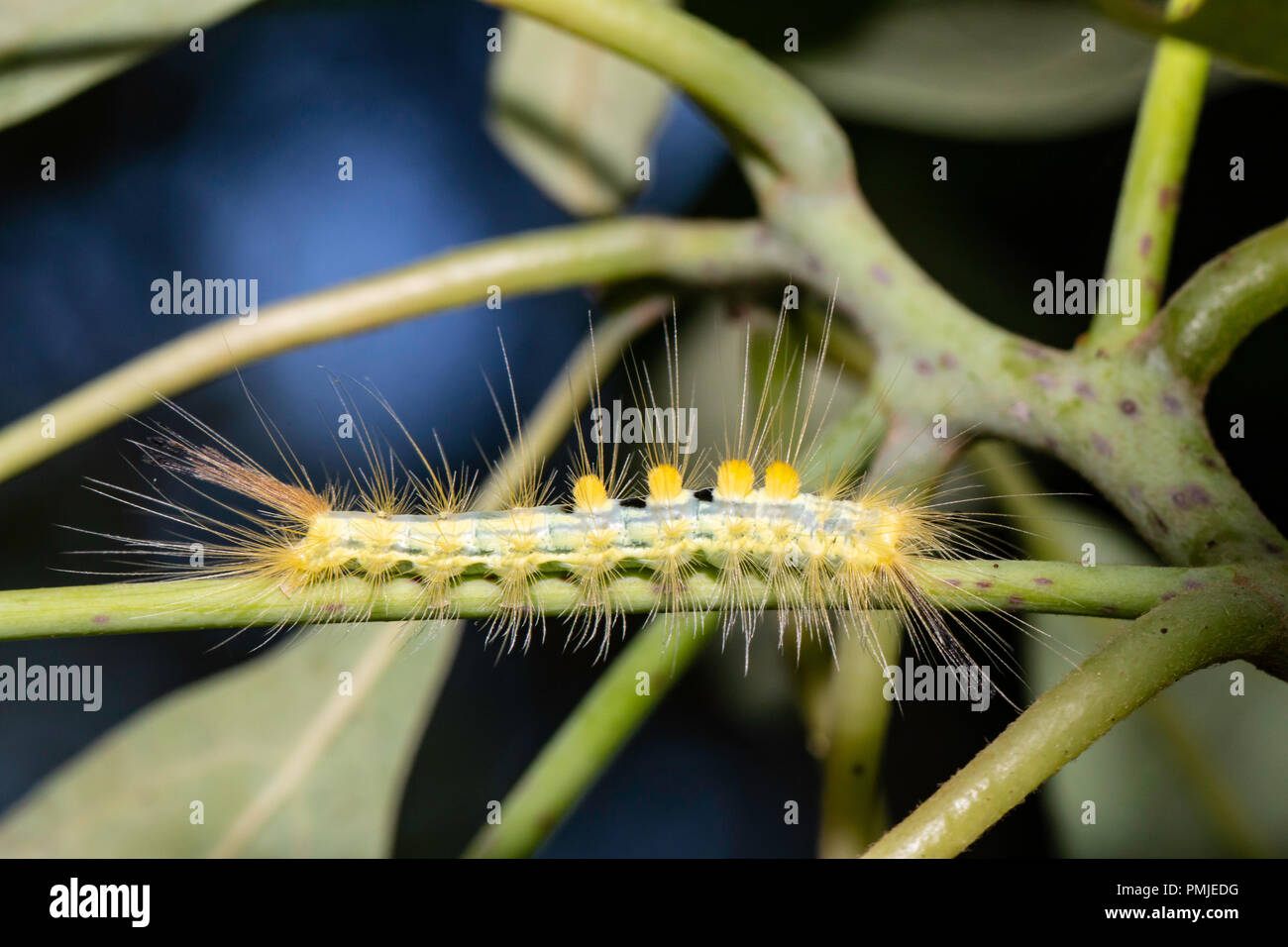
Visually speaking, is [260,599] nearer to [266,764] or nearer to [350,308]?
[350,308]

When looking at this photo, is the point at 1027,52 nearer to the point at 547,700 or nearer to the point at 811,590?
the point at 811,590

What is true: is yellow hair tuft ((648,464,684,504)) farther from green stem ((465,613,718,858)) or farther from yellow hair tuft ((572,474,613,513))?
green stem ((465,613,718,858))

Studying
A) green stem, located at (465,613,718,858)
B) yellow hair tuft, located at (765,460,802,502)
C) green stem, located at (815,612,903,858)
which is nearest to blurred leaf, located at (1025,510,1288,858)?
green stem, located at (815,612,903,858)

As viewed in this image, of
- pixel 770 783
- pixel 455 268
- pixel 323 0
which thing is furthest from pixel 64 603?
pixel 770 783

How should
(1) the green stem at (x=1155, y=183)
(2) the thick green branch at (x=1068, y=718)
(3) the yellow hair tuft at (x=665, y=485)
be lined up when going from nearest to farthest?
1. (2) the thick green branch at (x=1068, y=718)
2. (1) the green stem at (x=1155, y=183)
3. (3) the yellow hair tuft at (x=665, y=485)

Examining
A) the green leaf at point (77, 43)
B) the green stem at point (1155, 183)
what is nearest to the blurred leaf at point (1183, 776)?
the green stem at point (1155, 183)

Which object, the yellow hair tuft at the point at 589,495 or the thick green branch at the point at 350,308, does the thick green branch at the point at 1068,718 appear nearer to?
the thick green branch at the point at 350,308

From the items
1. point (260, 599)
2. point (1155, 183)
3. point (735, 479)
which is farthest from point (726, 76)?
point (260, 599)
